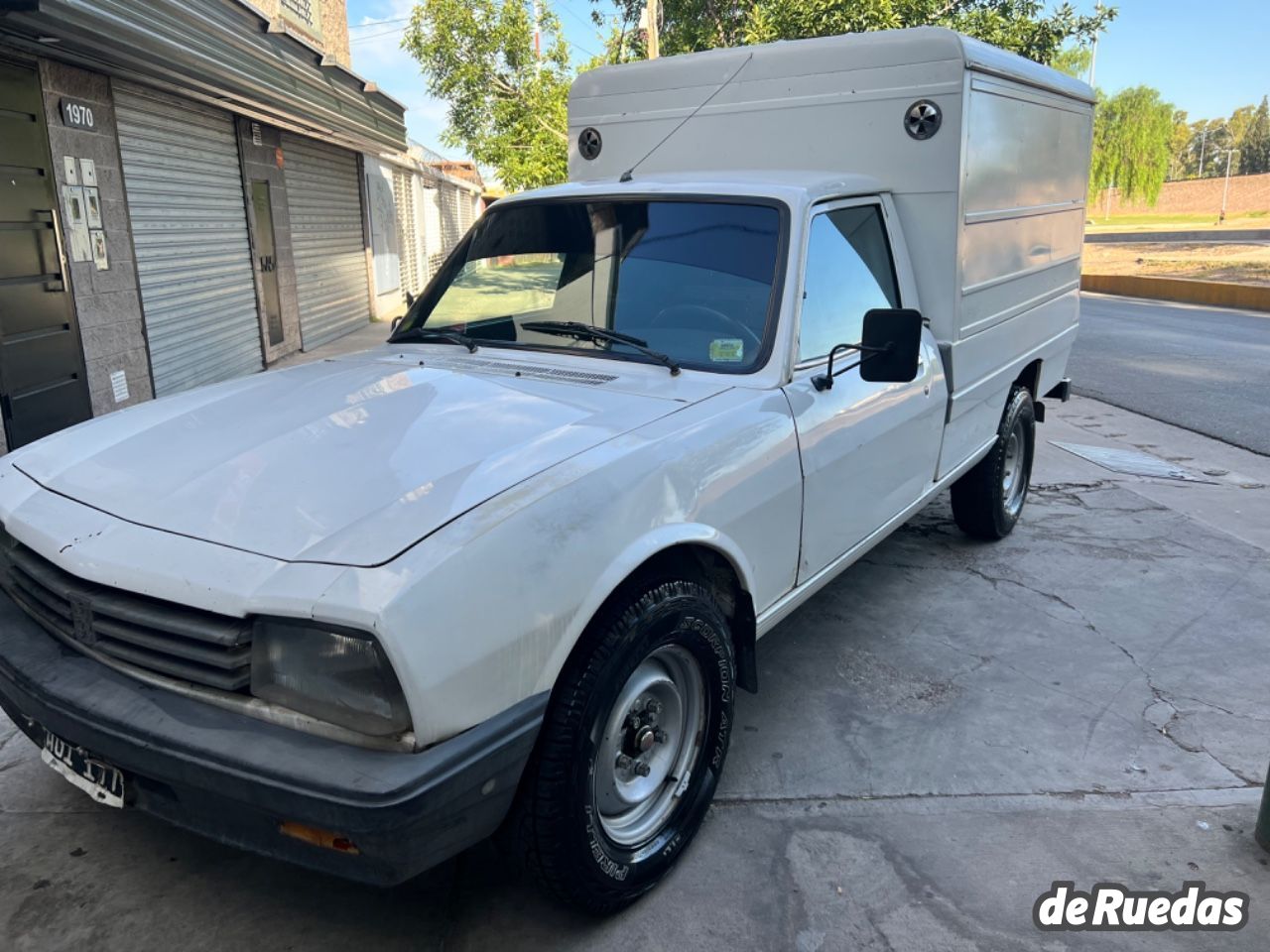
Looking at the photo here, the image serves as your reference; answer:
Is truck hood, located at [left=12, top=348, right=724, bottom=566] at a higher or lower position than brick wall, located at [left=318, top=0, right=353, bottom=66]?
lower

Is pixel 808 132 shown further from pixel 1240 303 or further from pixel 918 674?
pixel 1240 303

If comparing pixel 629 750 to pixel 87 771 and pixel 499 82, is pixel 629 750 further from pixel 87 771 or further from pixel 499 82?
pixel 499 82

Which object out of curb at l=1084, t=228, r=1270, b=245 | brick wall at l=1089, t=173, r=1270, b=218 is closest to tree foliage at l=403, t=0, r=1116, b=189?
curb at l=1084, t=228, r=1270, b=245

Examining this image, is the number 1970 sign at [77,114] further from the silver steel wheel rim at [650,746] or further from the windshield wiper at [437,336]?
the silver steel wheel rim at [650,746]

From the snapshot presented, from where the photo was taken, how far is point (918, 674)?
3891 mm

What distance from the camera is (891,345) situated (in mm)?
3137

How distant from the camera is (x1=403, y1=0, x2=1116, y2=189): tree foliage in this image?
13.9 m

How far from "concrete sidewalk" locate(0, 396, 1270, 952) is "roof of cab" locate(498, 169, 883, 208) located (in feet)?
6.22

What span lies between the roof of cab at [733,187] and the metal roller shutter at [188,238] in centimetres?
551

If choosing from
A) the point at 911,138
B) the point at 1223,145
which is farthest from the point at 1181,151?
the point at 911,138

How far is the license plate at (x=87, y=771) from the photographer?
7.05 ft

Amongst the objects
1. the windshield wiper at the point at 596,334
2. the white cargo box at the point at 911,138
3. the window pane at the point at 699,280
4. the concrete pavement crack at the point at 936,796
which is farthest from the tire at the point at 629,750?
the white cargo box at the point at 911,138

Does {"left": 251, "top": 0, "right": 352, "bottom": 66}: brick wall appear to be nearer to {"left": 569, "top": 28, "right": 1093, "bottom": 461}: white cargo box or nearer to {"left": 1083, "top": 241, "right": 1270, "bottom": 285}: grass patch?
{"left": 569, "top": 28, "right": 1093, "bottom": 461}: white cargo box

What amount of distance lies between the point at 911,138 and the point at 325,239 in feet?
36.9
